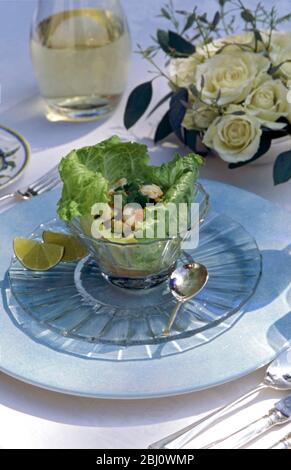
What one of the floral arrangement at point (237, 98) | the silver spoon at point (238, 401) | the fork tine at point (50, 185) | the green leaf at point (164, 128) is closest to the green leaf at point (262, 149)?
the floral arrangement at point (237, 98)

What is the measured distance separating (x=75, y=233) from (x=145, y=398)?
8.1 inches

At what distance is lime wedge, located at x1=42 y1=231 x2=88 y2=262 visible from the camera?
940 mm

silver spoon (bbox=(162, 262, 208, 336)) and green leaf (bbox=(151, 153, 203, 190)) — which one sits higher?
green leaf (bbox=(151, 153, 203, 190))

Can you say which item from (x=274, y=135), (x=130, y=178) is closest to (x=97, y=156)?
(x=130, y=178)

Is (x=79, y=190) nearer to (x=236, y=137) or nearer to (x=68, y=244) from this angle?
(x=68, y=244)

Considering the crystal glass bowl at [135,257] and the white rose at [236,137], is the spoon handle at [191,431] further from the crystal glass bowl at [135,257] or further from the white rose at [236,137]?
the white rose at [236,137]

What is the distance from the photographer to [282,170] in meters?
1.07

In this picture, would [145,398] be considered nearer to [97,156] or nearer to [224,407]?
[224,407]

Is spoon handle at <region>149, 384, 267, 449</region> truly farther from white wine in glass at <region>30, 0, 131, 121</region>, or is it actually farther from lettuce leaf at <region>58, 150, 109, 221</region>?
white wine in glass at <region>30, 0, 131, 121</region>

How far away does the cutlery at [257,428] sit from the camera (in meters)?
0.72

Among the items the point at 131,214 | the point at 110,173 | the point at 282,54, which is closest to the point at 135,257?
the point at 131,214

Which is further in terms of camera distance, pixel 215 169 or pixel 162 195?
pixel 215 169

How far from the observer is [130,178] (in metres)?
0.97

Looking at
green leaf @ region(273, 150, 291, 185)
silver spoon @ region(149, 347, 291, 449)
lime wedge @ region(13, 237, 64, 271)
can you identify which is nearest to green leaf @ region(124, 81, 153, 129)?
green leaf @ region(273, 150, 291, 185)
